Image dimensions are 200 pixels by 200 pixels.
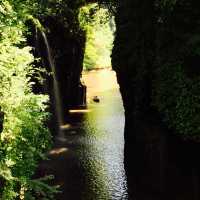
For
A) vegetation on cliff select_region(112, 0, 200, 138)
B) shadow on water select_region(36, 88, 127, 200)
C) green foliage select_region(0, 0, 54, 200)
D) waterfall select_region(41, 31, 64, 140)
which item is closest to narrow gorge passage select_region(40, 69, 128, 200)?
shadow on water select_region(36, 88, 127, 200)

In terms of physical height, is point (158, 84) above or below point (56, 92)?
above

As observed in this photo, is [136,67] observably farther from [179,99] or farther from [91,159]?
[91,159]

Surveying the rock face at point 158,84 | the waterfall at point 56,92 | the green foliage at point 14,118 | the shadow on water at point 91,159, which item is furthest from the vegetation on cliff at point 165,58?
the waterfall at point 56,92

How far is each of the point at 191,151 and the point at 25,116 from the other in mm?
10803

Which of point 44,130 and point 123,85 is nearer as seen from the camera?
point 44,130

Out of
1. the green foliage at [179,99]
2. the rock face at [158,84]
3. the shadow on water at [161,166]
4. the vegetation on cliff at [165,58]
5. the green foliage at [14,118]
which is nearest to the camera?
the green foliage at [14,118]

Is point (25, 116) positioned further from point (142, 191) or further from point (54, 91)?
point (54, 91)

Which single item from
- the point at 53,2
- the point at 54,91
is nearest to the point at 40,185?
the point at 53,2

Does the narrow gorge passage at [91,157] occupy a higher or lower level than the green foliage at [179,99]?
lower

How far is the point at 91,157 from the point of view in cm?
3170

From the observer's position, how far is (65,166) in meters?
30.5

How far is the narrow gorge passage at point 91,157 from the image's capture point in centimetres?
2594

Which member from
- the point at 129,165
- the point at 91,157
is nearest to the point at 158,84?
the point at 129,165

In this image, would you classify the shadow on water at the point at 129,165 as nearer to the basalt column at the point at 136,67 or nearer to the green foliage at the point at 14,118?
the basalt column at the point at 136,67
